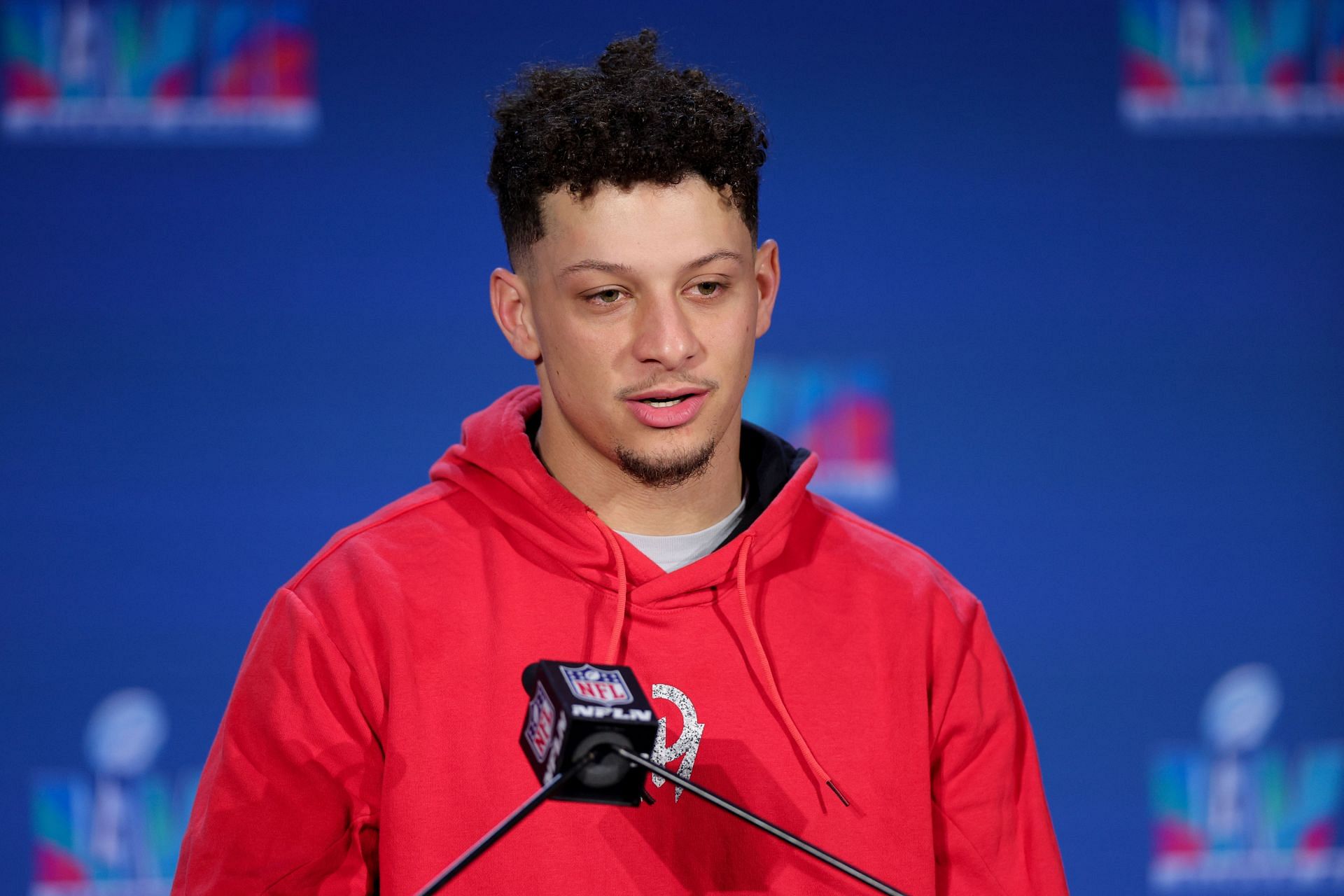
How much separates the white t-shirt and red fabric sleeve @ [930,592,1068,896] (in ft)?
0.91

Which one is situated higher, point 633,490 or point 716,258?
point 716,258

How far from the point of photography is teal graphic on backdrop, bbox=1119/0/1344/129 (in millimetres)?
2713

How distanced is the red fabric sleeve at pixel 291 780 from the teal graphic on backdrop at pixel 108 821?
4.04 ft

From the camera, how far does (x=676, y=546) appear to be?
1.53 m

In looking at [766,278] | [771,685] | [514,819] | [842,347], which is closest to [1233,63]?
[842,347]

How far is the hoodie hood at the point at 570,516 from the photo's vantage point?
4.81ft

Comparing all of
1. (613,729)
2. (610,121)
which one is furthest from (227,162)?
(613,729)

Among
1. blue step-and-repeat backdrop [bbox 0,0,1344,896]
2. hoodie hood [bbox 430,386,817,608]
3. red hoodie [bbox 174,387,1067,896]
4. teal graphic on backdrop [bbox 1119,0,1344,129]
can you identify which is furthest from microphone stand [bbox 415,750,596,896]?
teal graphic on backdrop [bbox 1119,0,1344,129]

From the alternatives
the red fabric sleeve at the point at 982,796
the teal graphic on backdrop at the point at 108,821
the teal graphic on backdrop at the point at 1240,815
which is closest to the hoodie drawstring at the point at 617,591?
the red fabric sleeve at the point at 982,796

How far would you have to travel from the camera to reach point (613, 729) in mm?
974

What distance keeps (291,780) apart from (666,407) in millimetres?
508

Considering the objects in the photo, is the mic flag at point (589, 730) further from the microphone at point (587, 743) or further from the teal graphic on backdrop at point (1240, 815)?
the teal graphic on backdrop at point (1240, 815)

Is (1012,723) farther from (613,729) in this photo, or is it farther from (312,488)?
(312,488)

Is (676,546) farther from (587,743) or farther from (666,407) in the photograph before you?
(587,743)
